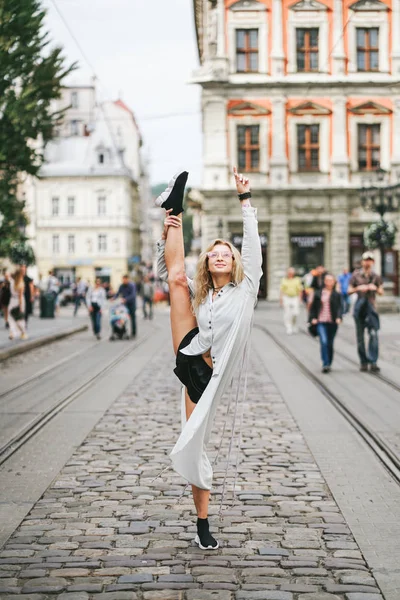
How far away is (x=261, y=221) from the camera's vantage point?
46.2m

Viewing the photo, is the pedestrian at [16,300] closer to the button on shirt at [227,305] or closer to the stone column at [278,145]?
the button on shirt at [227,305]

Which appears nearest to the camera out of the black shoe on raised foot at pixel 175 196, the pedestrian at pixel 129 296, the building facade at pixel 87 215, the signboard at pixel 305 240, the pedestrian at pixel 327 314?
the black shoe on raised foot at pixel 175 196

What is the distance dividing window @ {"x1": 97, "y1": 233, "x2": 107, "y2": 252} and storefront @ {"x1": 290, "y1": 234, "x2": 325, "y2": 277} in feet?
120

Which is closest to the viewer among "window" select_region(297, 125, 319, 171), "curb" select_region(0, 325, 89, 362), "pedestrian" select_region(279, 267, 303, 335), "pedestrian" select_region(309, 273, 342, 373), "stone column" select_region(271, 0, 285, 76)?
"pedestrian" select_region(309, 273, 342, 373)

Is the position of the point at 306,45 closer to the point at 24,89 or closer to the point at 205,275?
the point at 24,89

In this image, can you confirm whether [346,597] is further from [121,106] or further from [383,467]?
[121,106]

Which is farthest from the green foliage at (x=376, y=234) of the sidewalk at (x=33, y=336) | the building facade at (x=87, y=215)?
the building facade at (x=87, y=215)

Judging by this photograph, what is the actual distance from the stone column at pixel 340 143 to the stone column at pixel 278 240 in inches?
113

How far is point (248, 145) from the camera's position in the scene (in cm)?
4603

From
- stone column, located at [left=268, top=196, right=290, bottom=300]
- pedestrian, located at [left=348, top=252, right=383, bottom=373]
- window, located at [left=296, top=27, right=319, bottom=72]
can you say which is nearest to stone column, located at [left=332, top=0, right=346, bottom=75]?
window, located at [left=296, top=27, right=319, bottom=72]

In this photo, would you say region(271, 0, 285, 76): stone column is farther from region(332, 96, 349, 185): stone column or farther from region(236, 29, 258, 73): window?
region(332, 96, 349, 185): stone column

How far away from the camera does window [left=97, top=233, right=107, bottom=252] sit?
264ft

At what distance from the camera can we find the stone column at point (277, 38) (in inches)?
1789

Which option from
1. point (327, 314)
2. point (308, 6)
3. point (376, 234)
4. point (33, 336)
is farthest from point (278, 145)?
point (327, 314)
